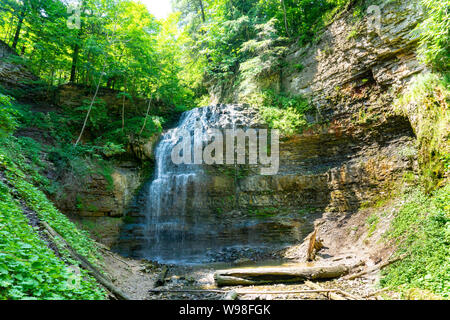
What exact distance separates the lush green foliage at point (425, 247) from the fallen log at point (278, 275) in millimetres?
1533

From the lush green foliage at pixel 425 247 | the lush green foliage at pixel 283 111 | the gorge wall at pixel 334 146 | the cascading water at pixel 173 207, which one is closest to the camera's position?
the lush green foliage at pixel 425 247

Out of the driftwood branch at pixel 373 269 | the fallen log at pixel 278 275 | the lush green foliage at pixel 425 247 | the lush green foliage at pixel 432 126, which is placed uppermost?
the lush green foliage at pixel 432 126

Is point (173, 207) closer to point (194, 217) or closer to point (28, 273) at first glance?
point (194, 217)

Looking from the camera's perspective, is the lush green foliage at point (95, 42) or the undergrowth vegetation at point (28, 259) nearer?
the undergrowth vegetation at point (28, 259)

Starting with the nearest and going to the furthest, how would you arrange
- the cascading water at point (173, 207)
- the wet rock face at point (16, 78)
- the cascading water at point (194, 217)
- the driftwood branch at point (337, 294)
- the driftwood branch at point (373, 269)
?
the driftwood branch at point (337, 294), the driftwood branch at point (373, 269), the cascading water at point (194, 217), the cascading water at point (173, 207), the wet rock face at point (16, 78)

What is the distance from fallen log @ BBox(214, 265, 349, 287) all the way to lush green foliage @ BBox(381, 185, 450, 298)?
5.03 ft

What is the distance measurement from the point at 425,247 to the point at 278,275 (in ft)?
12.4

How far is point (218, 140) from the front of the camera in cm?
1451

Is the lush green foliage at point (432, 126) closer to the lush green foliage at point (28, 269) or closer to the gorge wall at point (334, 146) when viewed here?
the gorge wall at point (334, 146)

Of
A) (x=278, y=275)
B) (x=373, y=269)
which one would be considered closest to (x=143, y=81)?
(x=278, y=275)

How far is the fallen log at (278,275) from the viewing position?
737cm

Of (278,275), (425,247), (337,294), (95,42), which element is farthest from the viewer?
(95,42)

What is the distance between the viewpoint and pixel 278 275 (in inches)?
293

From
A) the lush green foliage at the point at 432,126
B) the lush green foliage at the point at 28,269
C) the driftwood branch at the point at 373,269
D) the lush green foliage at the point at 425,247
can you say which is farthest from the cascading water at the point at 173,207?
the lush green foliage at the point at 432,126
